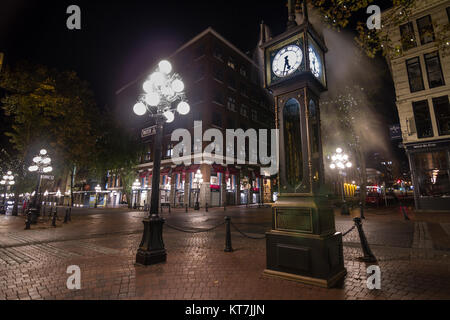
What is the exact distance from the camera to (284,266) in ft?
12.8

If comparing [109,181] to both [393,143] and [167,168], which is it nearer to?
[167,168]

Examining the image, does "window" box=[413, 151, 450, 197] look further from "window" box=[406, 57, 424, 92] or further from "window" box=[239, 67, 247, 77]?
"window" box=[239, 67, 247, 77]

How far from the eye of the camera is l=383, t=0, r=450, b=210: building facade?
15.7 meters

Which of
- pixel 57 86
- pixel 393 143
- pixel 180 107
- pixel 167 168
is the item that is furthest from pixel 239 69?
pixel 180 107

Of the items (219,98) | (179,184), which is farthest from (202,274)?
(219,98)

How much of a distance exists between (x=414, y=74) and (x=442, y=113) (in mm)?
3748

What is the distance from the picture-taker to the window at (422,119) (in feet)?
54.3

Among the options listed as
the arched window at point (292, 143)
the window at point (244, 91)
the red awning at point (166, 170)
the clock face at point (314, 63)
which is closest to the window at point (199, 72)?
the window at point (244, 91)

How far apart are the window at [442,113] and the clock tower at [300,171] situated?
675 inches

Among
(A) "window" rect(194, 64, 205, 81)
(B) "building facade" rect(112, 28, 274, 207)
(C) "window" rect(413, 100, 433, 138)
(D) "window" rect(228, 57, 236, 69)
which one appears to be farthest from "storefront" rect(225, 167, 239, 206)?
(C) "window" rect(413, 100, 433, 138)

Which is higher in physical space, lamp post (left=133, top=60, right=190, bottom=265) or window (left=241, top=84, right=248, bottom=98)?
window (left=241, top=84, right=248, bottom=98)

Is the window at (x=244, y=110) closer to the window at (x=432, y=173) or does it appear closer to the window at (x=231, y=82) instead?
the window at (x=231, y=82)

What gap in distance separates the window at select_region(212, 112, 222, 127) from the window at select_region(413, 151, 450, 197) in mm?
22501
